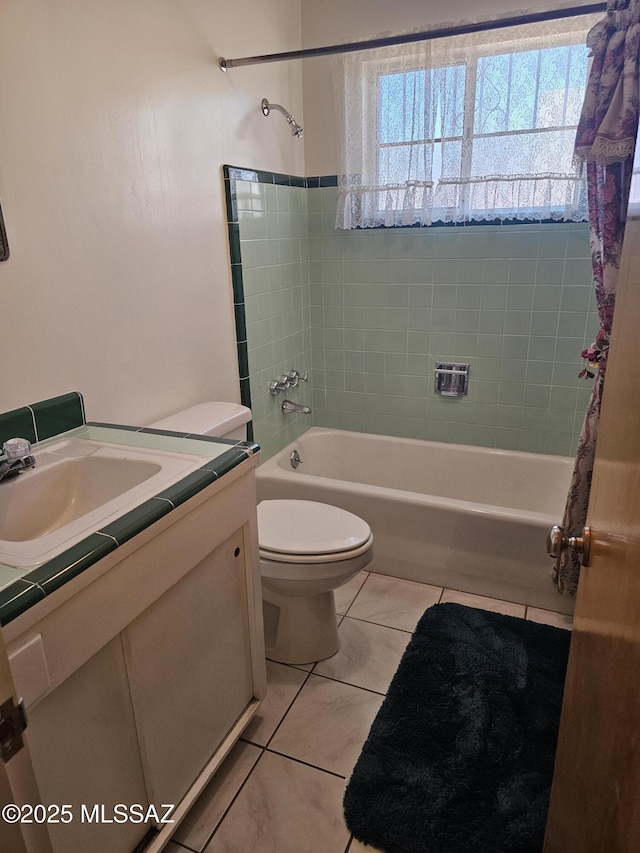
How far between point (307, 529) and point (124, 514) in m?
0.89

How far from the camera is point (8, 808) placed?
0.50 m

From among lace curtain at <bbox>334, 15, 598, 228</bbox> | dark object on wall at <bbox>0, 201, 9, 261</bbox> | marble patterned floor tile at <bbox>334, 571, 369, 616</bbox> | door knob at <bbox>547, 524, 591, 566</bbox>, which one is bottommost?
marble patterned floor tile at <bbox>334, 571, 369, 616</bbox>

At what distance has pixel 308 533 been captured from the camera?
1.84 metres

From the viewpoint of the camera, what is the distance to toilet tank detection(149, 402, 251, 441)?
1778 mm

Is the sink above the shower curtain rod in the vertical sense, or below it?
below

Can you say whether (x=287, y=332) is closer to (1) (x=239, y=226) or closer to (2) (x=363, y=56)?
(1) (x=239, y=226)

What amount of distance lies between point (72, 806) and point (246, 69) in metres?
2.40

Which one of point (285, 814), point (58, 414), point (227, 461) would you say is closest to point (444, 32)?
point (227, 461)

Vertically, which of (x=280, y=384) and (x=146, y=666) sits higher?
(x=280, y=384)

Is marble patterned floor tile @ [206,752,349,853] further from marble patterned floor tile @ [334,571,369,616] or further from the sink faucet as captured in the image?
the sink faucet

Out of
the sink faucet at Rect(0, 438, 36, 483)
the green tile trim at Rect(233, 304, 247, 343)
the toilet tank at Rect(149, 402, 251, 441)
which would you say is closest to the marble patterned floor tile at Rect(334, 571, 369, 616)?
the toilet tank at Rect(149, 402, 251, 441)

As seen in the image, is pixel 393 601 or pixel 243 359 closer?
pixel 393 601

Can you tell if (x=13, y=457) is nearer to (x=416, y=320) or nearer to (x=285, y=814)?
(x=285, y=814)

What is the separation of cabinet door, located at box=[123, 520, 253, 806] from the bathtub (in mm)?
984
